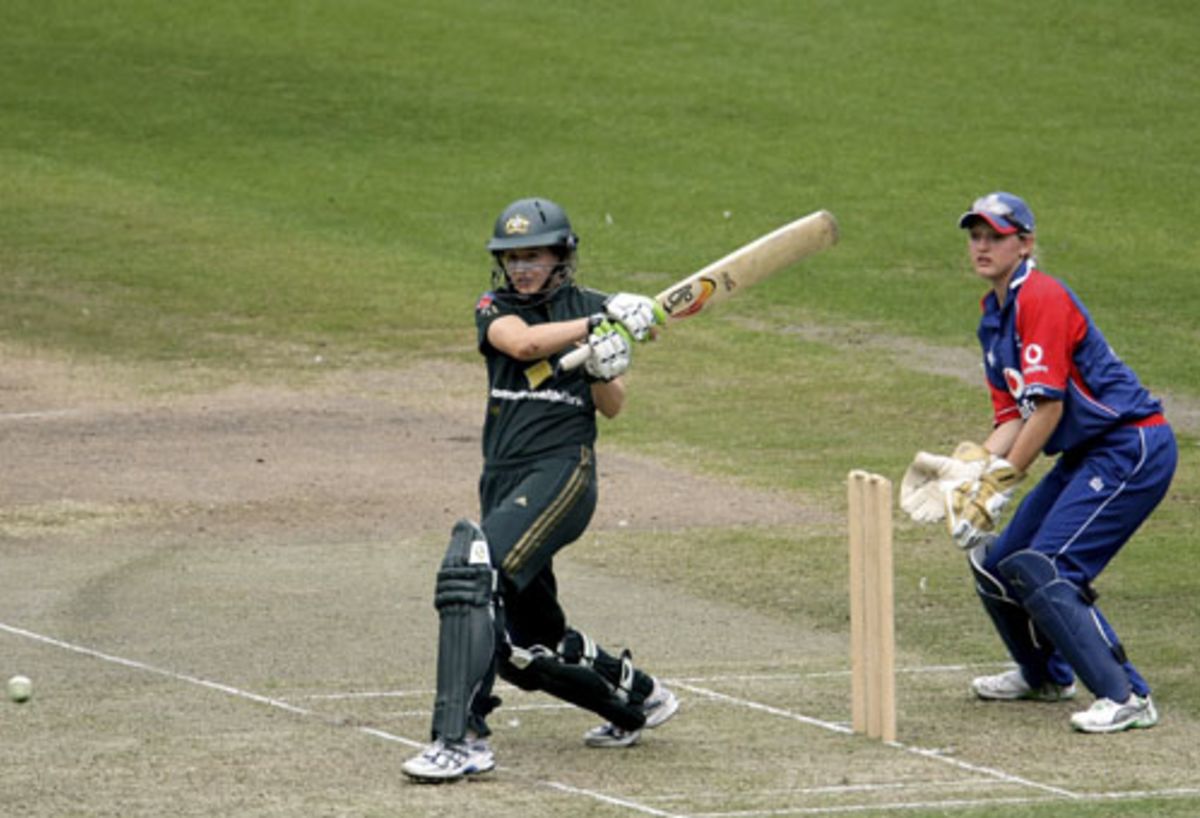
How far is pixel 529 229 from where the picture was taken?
8164mm

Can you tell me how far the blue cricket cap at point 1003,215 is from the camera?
28.4 ft

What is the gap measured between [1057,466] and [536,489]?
2.15 metres

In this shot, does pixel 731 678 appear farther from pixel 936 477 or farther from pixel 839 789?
pixel 839 789

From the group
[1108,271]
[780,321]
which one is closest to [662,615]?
[780,321]

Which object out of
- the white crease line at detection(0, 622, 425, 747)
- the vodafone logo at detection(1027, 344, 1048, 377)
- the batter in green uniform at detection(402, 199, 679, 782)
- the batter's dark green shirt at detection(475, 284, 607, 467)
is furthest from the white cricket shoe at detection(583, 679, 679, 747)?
the vodafone logo at detection(1027, 344, 1048, 377)

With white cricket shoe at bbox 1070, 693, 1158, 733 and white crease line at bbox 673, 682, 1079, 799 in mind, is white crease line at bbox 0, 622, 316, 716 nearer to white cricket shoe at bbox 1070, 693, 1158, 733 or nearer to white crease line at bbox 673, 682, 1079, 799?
white crease line at bbox 673, 682, 1079, 799

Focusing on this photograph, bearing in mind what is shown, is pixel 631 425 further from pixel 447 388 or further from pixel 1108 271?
pixel 1108 271

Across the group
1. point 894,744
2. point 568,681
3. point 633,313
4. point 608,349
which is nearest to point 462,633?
point 568,681

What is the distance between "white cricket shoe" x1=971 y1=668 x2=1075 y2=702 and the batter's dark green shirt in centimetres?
196

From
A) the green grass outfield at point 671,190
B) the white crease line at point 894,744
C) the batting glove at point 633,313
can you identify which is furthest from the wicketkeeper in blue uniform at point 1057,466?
the green grass outfield at point 671,190

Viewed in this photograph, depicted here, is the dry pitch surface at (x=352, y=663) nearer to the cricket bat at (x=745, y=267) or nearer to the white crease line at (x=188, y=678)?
the white crease line at (x=188, y=678)

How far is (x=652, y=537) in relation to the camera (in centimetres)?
1275

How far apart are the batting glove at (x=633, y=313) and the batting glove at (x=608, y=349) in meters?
0.03

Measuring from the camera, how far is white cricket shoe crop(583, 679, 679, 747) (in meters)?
8.36
